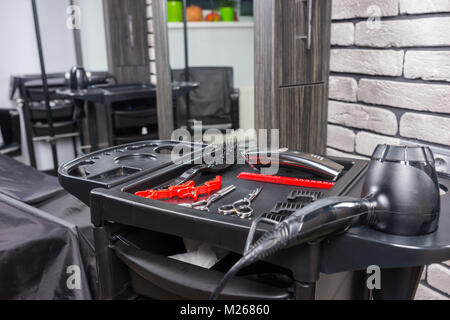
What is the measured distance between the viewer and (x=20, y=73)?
11.9 feet

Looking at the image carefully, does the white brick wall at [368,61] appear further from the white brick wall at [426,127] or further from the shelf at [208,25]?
the shelf at [208,25]

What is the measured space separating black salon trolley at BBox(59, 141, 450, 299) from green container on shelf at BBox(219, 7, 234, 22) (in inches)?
72.1

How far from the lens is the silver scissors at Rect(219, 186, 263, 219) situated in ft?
2.17

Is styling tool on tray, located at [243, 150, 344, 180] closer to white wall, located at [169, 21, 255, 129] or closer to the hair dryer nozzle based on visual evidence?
the hair dryer nozzle

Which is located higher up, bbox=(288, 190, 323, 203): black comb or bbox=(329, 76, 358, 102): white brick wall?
bbox=(329, 76, 358, 102): white brick wall

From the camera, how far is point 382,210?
581mm

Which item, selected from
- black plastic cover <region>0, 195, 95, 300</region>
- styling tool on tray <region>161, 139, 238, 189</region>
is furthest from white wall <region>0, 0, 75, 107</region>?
styling tool on tray <region>161, 139, 238, 189</region>

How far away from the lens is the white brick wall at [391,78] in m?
1.14

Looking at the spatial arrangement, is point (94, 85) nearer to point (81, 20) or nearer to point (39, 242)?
point (81, 20)

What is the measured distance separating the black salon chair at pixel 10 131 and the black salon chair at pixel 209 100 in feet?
5.51

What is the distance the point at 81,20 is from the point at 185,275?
350 cm

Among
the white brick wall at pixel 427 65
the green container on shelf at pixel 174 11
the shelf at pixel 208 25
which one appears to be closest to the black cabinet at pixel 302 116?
the white brick wall at pixel 427 65
